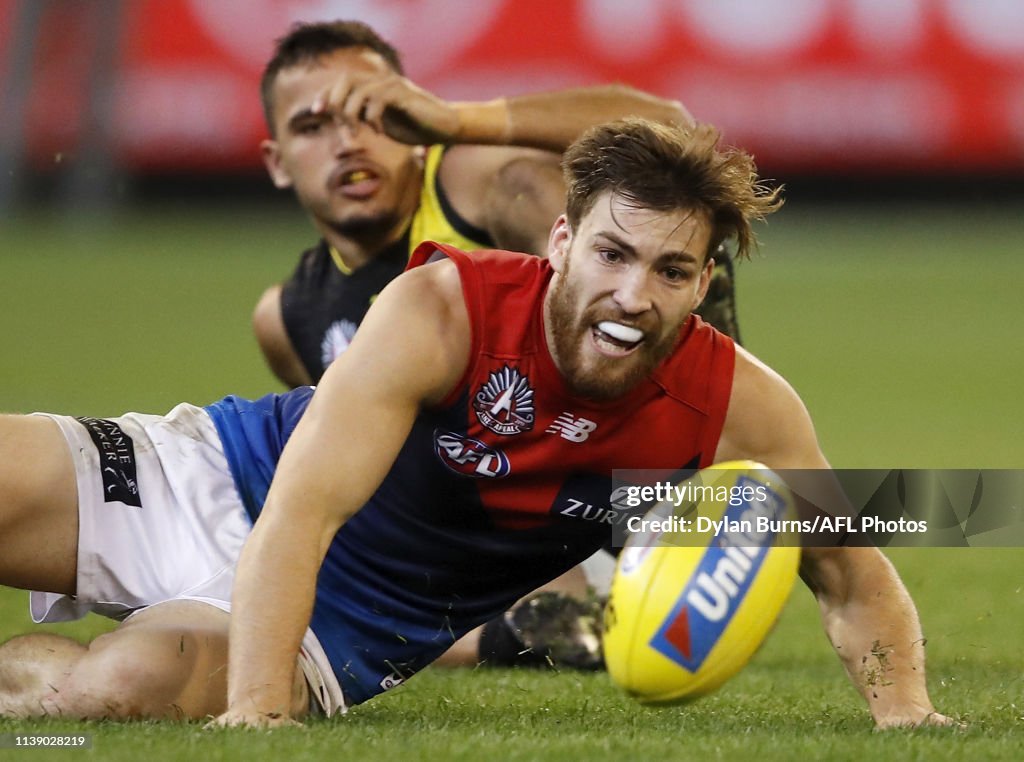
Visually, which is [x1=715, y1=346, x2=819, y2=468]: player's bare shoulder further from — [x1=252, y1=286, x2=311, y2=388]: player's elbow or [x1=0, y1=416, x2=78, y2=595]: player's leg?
[x1=252, y1=286, x2=311, y2=388]: player's elbow

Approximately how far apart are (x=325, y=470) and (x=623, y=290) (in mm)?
752

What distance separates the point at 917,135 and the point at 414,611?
15.5 meters

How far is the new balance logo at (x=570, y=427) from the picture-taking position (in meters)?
4.19

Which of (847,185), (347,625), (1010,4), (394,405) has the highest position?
(1010,4)

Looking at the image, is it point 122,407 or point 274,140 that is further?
point 122,407

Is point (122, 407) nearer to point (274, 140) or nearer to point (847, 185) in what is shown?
point (274, 140)

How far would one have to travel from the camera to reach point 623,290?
Answer: 3928 mm

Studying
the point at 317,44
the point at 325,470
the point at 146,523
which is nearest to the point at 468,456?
the point at 325,470

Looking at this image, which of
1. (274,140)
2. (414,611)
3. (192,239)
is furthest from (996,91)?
(414,611)

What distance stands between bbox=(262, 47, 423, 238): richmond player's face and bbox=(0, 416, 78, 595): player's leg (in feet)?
6.83

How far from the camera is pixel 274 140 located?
270 inches

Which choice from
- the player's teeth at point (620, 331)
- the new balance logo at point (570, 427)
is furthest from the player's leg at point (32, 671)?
the player's teeth at point (620, 331)

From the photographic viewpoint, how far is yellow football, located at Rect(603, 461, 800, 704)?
3.75 meters

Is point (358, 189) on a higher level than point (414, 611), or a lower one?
higher
